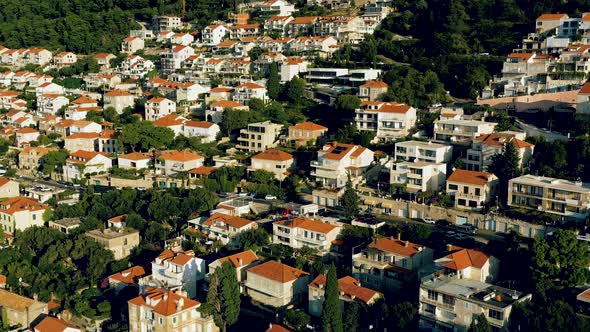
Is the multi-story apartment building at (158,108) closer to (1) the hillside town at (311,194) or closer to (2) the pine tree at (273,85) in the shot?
(1) the hillside town at (311,194)

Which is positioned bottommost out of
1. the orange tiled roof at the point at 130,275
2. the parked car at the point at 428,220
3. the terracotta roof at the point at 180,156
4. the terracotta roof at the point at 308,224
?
the orange tiled roof at the point at 130,275

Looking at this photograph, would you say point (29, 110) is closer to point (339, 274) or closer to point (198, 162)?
point (198, 162)

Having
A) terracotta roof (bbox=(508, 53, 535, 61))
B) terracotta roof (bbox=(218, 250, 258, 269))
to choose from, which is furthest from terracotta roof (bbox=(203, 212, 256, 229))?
terracotta roof (bbox=(508, 53, 535, 61))

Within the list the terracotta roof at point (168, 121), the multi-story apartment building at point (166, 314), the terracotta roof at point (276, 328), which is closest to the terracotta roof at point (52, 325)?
the multi-story apartment building at point (166, 314)

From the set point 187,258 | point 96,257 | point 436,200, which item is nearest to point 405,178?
point 436,200

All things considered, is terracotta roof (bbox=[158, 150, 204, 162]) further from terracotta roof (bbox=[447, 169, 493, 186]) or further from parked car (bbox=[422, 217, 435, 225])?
terracotta roof (bbox=[447, 169, 493, 186])

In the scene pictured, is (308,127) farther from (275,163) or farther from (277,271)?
(277,271)
